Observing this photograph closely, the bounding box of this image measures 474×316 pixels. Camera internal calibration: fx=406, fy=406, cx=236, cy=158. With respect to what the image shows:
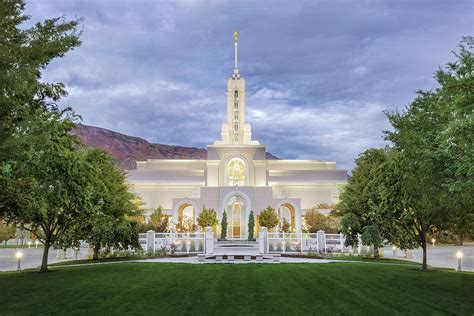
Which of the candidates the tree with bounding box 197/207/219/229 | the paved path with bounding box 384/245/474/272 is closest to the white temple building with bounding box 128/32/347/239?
the tree with bounding box 197/207/219/229

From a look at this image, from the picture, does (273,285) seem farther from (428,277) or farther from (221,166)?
(221,166)

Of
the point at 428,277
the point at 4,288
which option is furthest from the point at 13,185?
the point at 428,277

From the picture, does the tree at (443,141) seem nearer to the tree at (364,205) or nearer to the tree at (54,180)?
the tree at (364,205)

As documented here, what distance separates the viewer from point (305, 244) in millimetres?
32375

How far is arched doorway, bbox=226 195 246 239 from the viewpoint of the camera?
4913 centimetres

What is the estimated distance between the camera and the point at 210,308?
32.3 ft

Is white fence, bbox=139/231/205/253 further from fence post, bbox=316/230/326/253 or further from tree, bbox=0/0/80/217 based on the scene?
tree, bbox=0/0/80/217

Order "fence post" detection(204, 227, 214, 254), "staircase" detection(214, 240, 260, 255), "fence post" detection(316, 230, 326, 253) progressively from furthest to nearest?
"fence post" detection(316, 230, 326, 253), "fence post" detection(204, 227, 214, 254), "staircase" detection(214, 240, 260, 255)

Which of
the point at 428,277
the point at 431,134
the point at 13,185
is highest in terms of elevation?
the point at 431,134

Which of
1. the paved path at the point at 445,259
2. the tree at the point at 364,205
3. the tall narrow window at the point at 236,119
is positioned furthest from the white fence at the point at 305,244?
the tall narrow window at the point at 236,119

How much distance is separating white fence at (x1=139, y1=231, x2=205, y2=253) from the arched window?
23.9m

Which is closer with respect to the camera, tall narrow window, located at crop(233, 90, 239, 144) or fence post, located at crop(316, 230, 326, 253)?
fence post, located at crop(316, 230, 326, 253)

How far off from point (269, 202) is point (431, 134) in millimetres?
38995

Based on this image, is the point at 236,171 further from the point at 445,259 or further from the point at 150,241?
the point at 445,259
